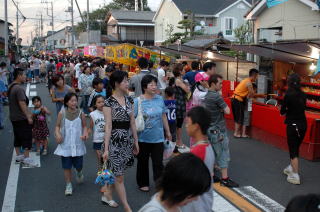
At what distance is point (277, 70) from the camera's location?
13805 millimetres

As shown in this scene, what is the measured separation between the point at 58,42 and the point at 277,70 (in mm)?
104075

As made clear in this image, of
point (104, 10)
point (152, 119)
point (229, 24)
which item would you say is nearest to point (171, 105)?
point (152, 119)

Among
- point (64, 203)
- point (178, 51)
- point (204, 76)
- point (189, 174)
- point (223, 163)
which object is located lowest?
point (64, 203)

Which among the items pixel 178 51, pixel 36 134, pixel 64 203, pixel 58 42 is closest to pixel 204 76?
pixel 64 203

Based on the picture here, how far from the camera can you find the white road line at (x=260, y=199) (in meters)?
4.91

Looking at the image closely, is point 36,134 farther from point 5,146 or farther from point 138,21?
point 138,21

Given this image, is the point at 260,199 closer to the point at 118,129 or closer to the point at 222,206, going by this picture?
the point at 222,206

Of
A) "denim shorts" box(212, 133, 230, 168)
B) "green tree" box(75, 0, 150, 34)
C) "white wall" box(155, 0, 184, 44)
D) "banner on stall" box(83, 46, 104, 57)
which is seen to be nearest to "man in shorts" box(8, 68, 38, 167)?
"denim shorts" box(212, 133, 230, 168)

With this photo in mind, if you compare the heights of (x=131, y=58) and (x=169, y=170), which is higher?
(x=131, y=58)

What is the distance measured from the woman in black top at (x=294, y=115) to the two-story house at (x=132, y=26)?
41.4 metres

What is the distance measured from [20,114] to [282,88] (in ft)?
31.3

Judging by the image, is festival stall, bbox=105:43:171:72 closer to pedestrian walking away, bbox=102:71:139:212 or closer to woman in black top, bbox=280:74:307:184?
woman in black top, bbox=280:74:307:184

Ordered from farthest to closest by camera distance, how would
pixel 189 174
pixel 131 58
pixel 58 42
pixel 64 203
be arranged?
1. pixel 58 42
2. pixel 131 58
3. pixel 64 203
4. pixel 189 174

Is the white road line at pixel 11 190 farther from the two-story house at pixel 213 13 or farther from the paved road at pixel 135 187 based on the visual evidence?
the two-story house at pixel 213 13
